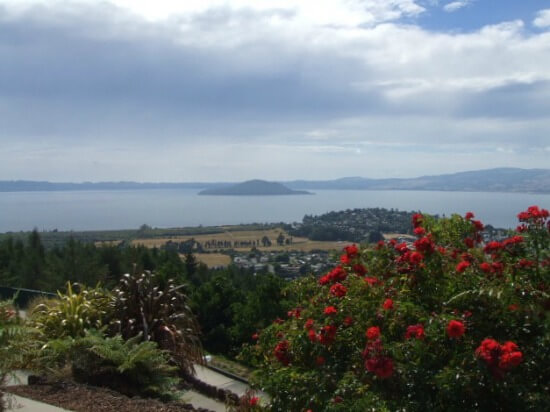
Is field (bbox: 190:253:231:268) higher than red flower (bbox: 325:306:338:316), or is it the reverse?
red flower (bbox: 325:306:338:316)

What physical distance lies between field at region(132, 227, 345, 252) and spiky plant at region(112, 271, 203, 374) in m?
45.0

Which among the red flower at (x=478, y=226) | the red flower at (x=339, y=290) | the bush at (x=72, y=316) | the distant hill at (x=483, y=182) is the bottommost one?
the bush at (x=72, y=316)

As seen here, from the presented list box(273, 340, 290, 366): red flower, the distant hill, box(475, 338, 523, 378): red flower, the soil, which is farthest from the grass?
the distant hill

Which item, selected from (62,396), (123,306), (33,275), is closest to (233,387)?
(123,306)

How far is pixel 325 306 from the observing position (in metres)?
3.86

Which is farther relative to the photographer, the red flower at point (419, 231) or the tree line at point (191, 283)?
the tree line at point (191, 283)

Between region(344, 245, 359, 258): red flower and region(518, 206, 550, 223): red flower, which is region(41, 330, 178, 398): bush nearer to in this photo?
region(344, 245, 359, 258): red flower

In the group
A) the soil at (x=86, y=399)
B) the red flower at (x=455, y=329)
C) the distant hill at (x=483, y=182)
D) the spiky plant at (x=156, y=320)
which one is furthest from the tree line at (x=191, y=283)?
the distant hill at (x=483, y=182)

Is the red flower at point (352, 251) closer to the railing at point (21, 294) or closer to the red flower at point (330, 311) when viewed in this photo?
the red flower at point (330, 311)

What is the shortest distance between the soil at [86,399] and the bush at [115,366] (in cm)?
29

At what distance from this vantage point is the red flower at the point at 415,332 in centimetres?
303

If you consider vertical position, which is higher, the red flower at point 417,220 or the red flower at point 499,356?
the red flower at point 417,220

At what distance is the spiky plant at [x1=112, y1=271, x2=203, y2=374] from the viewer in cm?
707

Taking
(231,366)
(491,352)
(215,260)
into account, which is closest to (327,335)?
(491,352)
